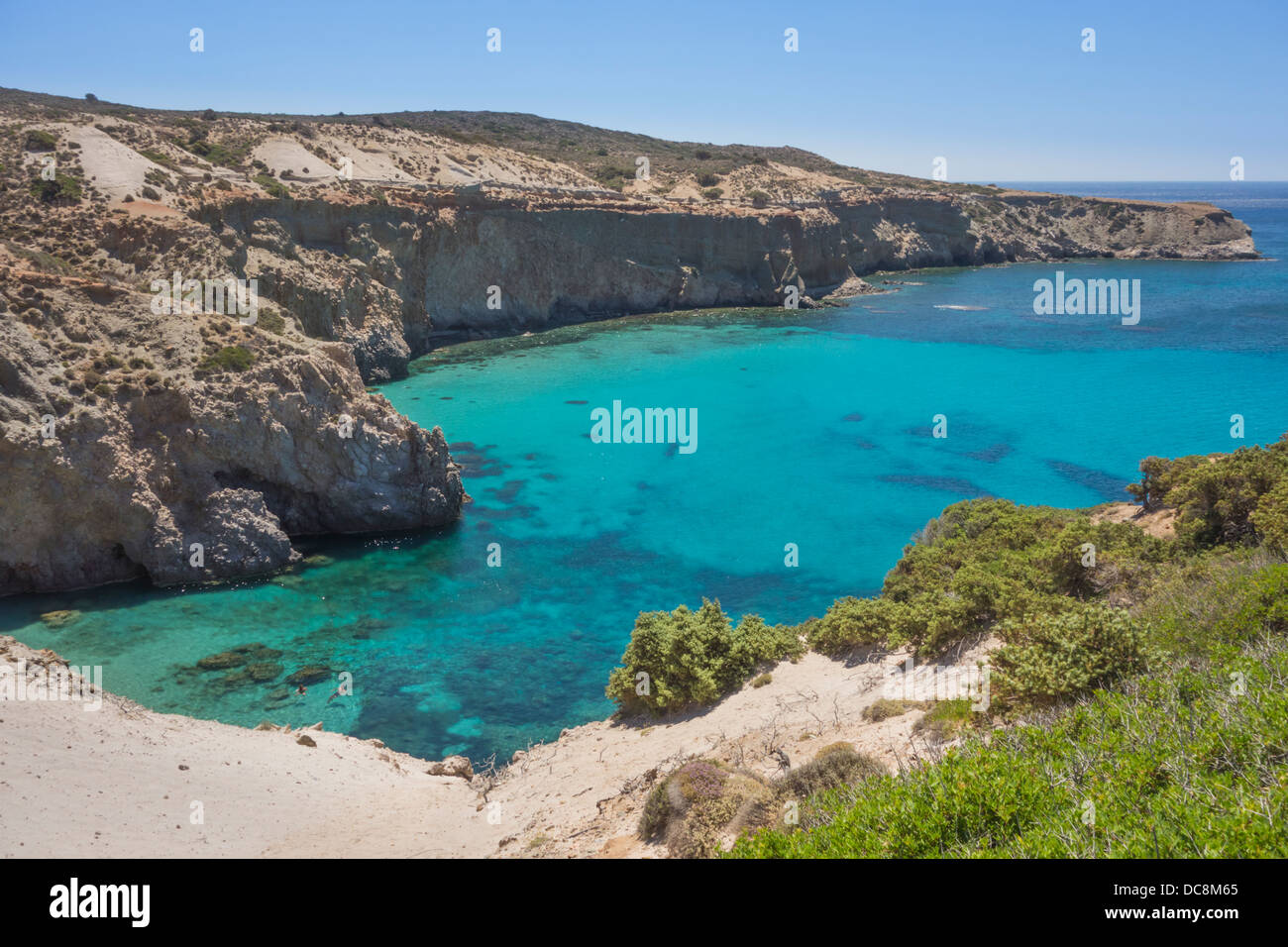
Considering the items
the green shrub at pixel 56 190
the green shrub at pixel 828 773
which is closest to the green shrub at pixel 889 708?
the green shrub at pixel 828 773

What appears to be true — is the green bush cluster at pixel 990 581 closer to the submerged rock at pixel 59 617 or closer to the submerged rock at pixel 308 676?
the submerged rock at pixel 308 676

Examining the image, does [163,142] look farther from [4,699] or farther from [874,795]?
[874,795]

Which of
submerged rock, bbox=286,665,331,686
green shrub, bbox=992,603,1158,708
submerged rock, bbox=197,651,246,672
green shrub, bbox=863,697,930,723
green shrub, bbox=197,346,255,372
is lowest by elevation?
submerged rock, bbox=286,665,331,686

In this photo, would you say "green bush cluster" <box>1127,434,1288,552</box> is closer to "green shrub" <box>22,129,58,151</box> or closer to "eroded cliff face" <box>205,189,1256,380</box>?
"eroded cliff face" <box>205,189,1256,380</box>

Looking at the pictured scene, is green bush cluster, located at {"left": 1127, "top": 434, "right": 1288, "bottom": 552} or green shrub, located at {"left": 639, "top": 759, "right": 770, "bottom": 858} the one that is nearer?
green shrub, located at {"left": 639, "top": 759, "right": 770, "bottom": 858}

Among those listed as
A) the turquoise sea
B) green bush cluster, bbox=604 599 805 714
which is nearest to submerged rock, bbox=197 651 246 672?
the turquoise sea

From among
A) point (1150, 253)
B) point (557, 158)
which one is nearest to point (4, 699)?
point (557, 158)
